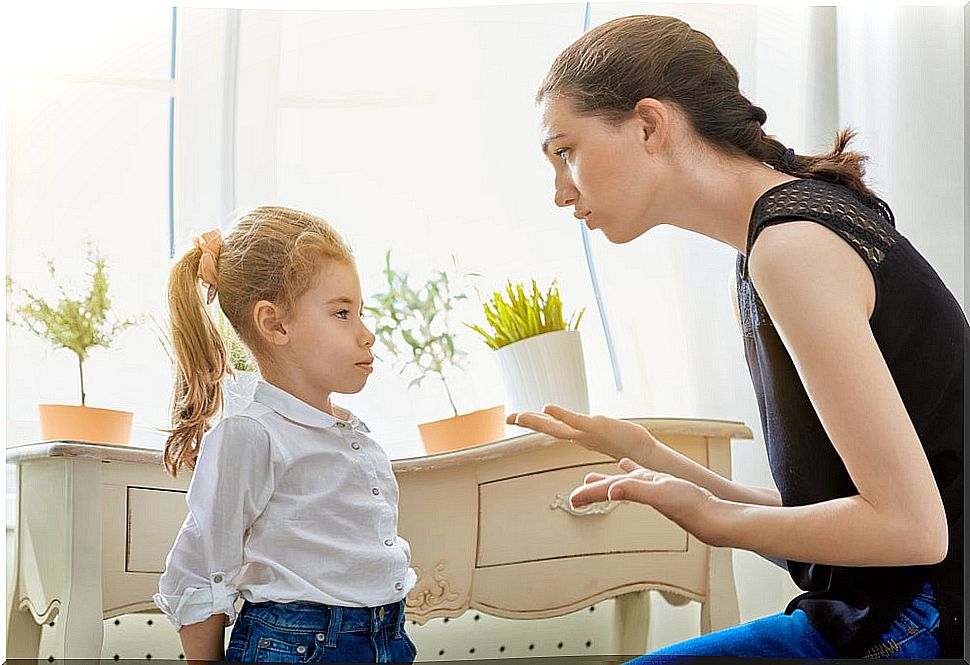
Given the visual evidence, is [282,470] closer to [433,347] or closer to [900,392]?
[433,347]

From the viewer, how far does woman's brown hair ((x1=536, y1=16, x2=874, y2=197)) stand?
1.18 m

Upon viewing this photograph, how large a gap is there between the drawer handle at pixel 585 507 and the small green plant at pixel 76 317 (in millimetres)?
616

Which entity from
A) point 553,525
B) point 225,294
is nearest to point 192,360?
point 225,294

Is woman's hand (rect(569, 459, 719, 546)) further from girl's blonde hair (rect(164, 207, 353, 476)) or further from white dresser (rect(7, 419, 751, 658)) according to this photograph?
girl's blonde hair (rect(164, 207, 353, 476))

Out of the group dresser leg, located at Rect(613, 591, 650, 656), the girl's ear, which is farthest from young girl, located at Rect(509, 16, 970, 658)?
the girl's ear

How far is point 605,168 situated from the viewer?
122 centimetres

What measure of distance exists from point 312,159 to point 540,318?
1.24ft

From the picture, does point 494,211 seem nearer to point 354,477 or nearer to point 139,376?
point 354,477

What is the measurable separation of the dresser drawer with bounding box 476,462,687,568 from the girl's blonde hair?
0.38 meters

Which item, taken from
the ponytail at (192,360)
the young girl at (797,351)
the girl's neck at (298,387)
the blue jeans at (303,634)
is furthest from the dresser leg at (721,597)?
the ponytail at (192,360)

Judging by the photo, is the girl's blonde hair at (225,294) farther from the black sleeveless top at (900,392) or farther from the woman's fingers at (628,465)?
the black sleeveless top at (900,392)

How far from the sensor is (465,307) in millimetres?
1346

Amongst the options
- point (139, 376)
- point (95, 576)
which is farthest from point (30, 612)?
point (139, 376)

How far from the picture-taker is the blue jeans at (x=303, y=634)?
1198 millimetres
